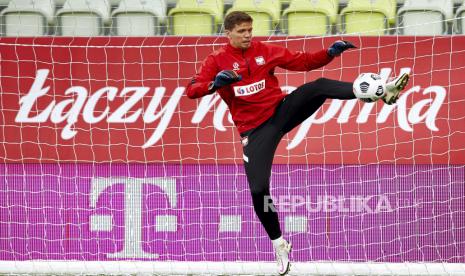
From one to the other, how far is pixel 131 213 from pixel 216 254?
0.82 metres

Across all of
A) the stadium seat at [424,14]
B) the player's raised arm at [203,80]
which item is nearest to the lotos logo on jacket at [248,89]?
the player's raised arm at [203,80]

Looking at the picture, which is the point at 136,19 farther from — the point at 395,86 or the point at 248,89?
the point at 395,86

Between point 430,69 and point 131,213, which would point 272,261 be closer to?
point 131,213

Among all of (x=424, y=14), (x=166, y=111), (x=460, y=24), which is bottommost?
(x=166, y=111)

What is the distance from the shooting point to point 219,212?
28.7 ft

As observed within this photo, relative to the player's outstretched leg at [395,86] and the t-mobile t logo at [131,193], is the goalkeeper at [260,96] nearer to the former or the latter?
the player's outstretched leg at [395,86]

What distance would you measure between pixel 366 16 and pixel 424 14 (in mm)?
505

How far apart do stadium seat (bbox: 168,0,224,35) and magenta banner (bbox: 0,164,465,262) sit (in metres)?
1.23

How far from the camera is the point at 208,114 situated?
872 cm

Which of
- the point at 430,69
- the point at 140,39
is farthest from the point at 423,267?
the point at 140,39

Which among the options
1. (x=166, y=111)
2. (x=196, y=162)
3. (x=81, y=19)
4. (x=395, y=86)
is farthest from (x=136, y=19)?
(x=395, y=86)

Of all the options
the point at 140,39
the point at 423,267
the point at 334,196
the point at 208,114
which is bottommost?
the point at 423,267

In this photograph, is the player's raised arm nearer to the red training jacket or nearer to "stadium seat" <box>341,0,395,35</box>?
the red training jacket

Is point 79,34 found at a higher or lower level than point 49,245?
higher
